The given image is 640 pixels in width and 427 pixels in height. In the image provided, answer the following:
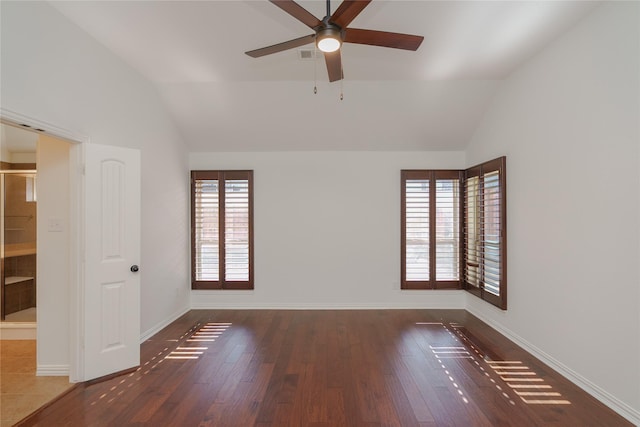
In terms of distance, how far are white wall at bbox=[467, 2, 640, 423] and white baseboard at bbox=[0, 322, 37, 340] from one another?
593cm

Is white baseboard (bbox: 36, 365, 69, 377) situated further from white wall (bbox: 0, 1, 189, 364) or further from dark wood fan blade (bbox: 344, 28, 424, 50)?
dark wood fan blade (bbox: 344, 28, 424, 50)

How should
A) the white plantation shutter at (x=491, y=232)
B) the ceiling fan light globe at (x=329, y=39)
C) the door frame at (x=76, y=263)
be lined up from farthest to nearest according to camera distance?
the white plantation shutter at (x=491, y=232)
the door frame at (x=76, y=263)
the ceiling fan light globe at (x=329, y=39)

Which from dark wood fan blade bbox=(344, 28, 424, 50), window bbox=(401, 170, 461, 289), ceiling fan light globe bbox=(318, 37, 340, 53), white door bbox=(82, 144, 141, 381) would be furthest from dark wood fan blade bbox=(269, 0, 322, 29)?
window bbox=(401, 170, 461, 289)

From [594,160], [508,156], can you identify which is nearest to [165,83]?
[508,156]

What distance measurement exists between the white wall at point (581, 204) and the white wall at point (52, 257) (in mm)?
4806

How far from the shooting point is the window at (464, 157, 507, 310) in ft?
12.4

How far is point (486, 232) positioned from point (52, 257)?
16.8ft

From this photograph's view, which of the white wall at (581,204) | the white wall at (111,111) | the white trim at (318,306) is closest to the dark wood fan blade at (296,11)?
the white wall at (111,111)

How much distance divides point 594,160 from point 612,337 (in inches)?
57.6

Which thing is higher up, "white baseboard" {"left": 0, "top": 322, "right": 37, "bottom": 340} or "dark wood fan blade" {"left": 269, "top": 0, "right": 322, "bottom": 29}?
"dark wood fan blade" {"left": 269, "top": 0, "right": 322, "bottom": 29}

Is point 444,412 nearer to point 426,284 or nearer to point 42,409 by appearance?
point 426,284

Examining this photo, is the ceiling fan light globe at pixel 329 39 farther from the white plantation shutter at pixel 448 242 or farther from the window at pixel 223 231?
the white plantation shutter at pixel 448 242

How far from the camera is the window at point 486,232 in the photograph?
149 inches

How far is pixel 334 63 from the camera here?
7.92ft
